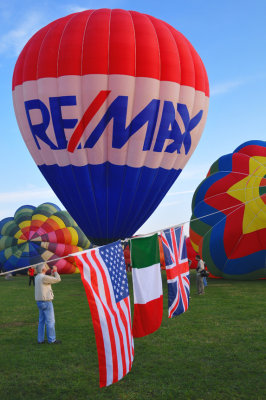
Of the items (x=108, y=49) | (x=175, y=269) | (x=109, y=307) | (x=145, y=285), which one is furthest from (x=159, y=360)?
Answer: (x=108, y=49)

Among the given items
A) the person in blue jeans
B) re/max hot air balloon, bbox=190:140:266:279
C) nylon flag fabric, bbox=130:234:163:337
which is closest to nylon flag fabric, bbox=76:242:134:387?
nylon flag fabric, bbox=130:234:163:337

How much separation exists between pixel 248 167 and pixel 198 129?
14.3 feet

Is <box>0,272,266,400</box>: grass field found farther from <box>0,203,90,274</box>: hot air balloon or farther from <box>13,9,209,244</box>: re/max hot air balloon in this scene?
<box>0,203,90,274</box>: hot air balloon

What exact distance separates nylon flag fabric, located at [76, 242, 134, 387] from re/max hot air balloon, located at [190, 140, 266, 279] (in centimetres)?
1099

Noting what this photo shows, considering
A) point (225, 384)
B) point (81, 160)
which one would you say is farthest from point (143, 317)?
point (81, 160)

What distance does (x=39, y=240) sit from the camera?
27719 mm

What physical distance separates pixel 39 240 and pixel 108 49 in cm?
1762

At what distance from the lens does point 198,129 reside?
49.4ft

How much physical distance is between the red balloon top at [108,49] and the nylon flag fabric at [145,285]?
27.5ft

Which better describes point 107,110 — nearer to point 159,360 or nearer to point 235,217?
point 235,217

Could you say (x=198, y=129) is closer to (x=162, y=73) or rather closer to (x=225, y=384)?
(x=162, y=73)

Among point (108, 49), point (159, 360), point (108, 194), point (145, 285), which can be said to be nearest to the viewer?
point (145, 285)

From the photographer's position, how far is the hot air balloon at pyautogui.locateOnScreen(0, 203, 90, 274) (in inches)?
1081

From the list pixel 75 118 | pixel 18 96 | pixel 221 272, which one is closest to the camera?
pixel 75 118
